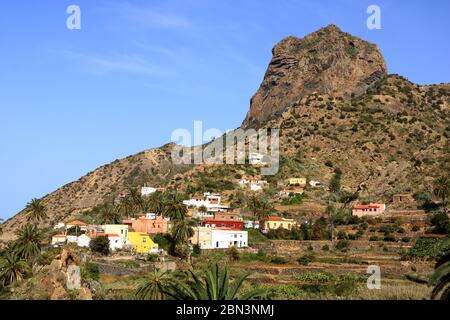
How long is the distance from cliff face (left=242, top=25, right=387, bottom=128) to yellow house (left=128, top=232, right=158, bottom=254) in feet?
333

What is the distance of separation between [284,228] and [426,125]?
6864cm

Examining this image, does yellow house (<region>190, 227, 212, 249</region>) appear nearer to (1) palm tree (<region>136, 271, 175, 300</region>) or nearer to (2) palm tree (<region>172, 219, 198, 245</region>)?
(2) palm tree (<region>172, 219, 198, 245</region>)

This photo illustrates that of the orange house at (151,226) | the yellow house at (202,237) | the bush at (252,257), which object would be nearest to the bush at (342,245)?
the bush at (252,257)

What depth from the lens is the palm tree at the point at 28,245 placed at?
57.1m

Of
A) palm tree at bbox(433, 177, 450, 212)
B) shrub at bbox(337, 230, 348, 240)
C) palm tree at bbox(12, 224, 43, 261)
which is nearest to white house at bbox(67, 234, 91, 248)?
palm tree at bbox(12, 224, 43, 261)

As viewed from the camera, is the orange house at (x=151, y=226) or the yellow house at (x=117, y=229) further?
the orange house at (x=151, y=226)

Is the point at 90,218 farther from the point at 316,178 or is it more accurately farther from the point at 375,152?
the point at 375,152

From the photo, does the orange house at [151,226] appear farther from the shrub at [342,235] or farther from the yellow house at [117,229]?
the shrub at [342,235]

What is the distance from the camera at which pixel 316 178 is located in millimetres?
114000

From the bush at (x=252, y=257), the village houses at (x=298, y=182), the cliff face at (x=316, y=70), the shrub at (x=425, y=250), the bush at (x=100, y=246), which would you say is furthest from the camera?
the cliff face at (x=316, y=70)

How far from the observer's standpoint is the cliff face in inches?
6621

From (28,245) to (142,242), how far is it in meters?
19.8

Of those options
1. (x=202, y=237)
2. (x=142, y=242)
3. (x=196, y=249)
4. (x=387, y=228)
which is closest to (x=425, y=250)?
(x=387, y=228)

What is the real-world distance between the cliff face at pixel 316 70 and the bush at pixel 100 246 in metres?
107
